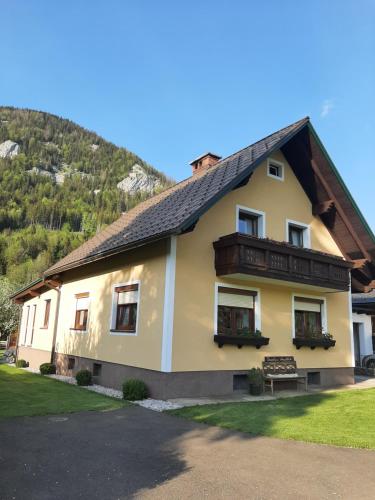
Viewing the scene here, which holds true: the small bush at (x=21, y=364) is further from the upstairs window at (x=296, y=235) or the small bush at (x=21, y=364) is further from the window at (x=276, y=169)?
the window at (x=276, y=169)

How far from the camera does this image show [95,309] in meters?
14.0

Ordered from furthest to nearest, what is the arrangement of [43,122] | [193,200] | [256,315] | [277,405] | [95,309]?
[43,122] → [95,309] → [256,315] → [193,200] → [277,405]

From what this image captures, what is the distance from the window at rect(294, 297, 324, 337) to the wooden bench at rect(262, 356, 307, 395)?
1154mm

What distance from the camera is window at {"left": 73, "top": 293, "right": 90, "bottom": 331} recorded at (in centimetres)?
1483

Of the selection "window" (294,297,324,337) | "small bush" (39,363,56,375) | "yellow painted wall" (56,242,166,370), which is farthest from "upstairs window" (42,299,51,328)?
"window" (294,297,324,337)

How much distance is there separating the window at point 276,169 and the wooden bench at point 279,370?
20.1 feet

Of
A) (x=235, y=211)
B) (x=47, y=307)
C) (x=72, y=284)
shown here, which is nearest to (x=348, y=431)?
(x=235, y=211)

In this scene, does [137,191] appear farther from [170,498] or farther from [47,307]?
[170,498]

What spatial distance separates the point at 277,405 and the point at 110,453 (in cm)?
508

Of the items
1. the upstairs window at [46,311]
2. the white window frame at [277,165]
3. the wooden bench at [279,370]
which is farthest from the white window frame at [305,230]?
the upstairs window at [46,311]

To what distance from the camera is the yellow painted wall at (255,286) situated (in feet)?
35.0

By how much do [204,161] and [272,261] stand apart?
26.4 feet

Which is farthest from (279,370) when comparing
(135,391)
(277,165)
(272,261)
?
(277,165)

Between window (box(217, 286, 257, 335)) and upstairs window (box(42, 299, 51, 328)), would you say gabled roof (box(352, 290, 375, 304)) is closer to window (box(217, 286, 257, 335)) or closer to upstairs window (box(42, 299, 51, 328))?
window (box(217, 286, 257, 335))
